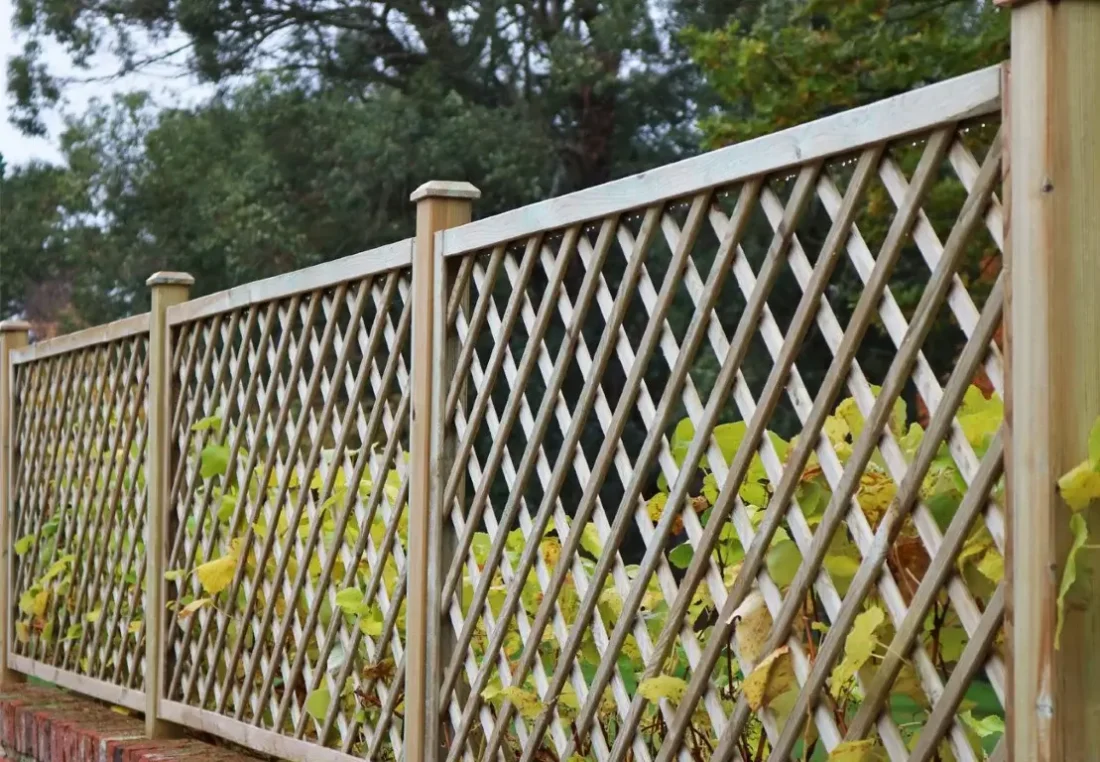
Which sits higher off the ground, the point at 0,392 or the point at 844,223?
the point at 0,392

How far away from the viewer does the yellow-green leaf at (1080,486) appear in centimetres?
162

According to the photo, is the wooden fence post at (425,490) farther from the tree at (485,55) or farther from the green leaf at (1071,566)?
the tree at (485,55)

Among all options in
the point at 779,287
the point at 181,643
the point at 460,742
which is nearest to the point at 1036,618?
the point at 460,742

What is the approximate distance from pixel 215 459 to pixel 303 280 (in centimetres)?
77

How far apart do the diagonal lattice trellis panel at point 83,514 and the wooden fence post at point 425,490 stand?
190 centimetres

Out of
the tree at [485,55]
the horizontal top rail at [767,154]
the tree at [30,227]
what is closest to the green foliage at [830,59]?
the tree at [485,55]

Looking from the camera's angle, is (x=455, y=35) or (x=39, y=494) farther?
(x=455, y=35)

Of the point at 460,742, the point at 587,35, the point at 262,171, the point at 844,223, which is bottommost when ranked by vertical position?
the point at 460,742

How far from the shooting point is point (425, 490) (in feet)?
10.1

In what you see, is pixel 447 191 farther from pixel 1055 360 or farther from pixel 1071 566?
pixel 1071 566

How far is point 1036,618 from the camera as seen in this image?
1.69 meters

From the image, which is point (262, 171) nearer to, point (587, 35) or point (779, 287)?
point (587, 35)

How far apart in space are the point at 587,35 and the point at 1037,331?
682 inches

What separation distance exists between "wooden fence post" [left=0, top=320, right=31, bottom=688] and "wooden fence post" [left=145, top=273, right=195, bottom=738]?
68.5 inches
